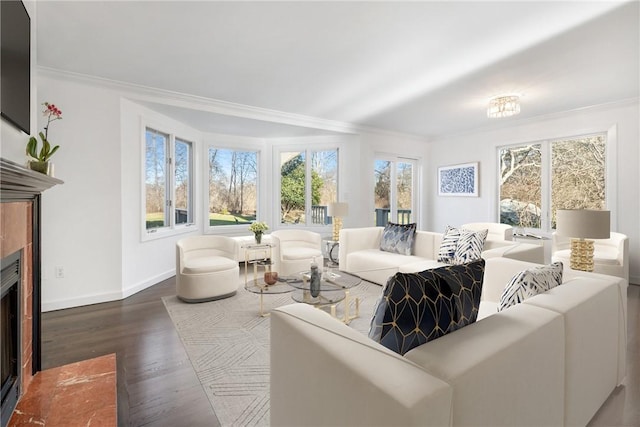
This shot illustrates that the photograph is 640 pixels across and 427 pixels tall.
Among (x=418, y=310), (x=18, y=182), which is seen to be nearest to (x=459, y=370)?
(x=418, y=310)

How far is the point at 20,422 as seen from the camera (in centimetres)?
158

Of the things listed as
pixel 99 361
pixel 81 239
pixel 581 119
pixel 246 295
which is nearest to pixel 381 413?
pixel 99 361

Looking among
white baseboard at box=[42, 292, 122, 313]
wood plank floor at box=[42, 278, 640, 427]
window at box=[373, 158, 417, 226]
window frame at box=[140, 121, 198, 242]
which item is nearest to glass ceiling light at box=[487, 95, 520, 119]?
window at box=[373, 158, 417, 226]

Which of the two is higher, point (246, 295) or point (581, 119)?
point (581, 119)

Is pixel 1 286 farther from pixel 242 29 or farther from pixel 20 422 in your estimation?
pixel 242 29

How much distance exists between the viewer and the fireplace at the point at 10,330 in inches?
63.1

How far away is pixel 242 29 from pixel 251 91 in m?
1.43

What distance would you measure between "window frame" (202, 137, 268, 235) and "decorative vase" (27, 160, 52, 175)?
132 inches

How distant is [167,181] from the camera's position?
4703 millimetres

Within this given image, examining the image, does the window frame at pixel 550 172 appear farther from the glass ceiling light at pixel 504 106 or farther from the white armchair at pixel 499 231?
the glass ceiling light at pixel 504 106

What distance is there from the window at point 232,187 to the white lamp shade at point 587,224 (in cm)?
481

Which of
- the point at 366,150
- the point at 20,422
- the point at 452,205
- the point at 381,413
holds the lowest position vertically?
the point at 20,422

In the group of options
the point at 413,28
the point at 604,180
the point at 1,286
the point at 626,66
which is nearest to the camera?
the point at 1,286

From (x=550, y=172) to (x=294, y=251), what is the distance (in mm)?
4340
